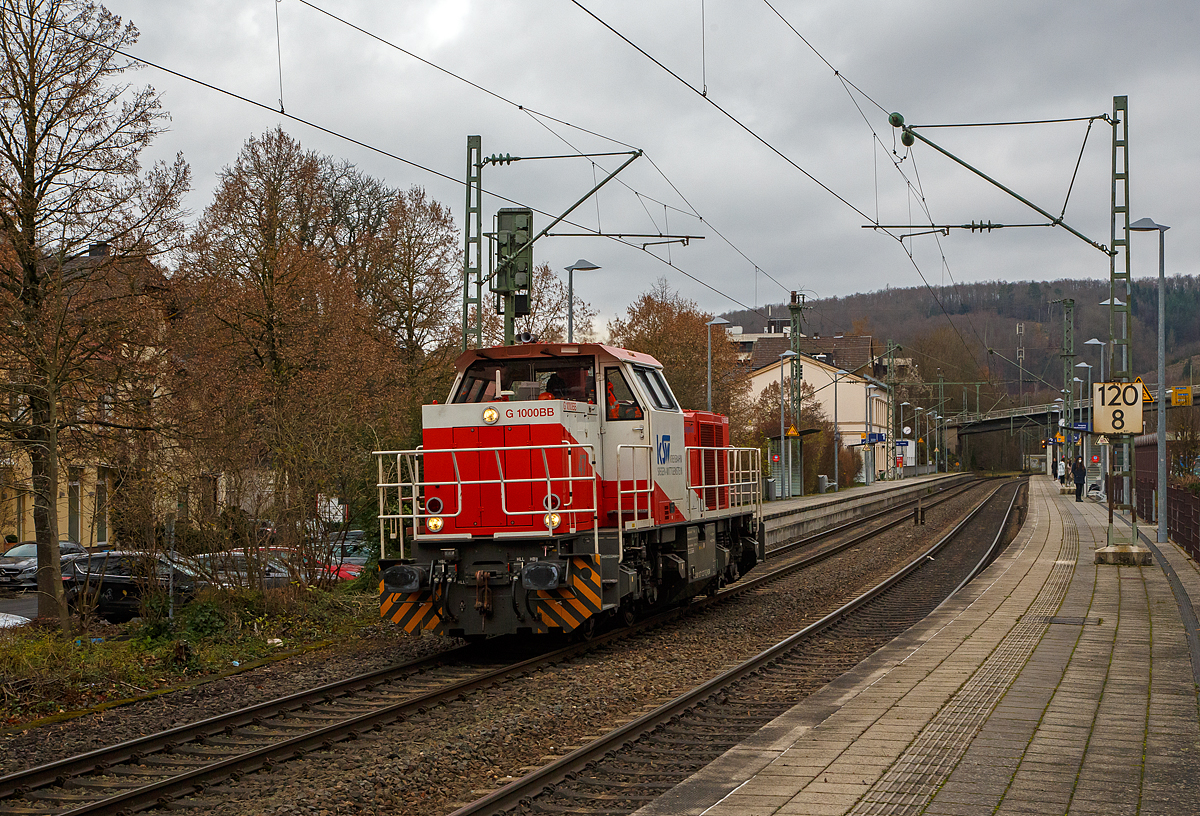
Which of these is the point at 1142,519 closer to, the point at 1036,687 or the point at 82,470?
the point at 1036,687

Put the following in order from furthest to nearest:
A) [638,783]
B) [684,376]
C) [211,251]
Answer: [684,376] < [211,251] < [638,783]

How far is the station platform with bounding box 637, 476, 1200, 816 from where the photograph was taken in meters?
5.45

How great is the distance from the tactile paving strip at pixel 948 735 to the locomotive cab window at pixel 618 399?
458 centimetres

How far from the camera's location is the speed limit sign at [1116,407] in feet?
54.2

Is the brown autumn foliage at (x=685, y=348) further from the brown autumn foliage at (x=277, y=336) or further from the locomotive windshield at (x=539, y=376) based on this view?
the locomotive windshield at (x=539, y=376)

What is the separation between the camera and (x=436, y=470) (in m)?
10.8

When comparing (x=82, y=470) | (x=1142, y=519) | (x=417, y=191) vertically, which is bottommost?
(x=1142, y=519)

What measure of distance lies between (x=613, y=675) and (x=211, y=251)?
1949cm

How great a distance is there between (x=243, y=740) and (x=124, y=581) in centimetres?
1201

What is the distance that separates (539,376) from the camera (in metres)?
11.9

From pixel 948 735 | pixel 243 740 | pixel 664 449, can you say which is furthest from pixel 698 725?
pixel 664 449

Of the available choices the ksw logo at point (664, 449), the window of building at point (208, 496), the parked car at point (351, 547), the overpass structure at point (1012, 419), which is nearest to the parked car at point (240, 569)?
the window of building at point (208, 496)

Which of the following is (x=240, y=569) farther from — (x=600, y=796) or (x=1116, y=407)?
(x=1116, y=407)

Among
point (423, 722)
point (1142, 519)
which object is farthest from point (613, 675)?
point (1142, 519)
